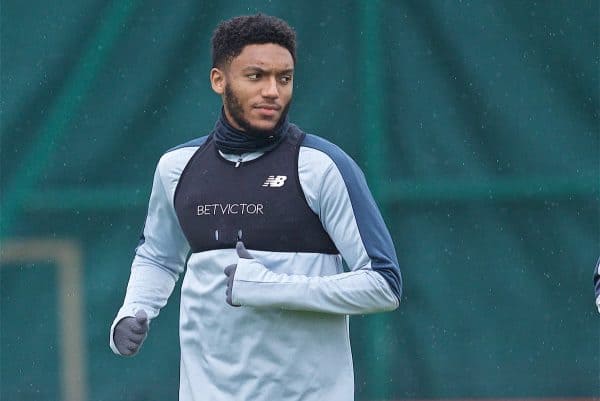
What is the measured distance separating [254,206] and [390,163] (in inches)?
77.7

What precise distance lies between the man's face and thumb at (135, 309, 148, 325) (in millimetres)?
614

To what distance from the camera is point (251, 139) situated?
13.0ft

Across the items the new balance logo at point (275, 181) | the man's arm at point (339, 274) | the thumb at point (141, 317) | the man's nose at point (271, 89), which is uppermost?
the man's nose at point (271, 89)

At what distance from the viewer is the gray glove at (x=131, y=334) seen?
13.2 ft

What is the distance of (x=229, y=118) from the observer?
406 cm

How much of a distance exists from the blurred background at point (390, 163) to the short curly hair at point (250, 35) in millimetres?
1795

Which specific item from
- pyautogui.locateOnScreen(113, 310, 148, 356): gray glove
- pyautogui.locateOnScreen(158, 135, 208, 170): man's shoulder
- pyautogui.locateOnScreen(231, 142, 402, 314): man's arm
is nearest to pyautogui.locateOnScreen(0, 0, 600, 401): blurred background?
pyautogui.locateOnScreen(158, 135, 208, 170): man's shoulder

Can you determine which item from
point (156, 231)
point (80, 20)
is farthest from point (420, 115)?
point (156, 231)

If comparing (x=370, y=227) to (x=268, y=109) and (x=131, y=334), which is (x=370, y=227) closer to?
(x=268, y=109)

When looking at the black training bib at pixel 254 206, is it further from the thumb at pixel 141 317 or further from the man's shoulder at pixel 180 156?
the thumb at pixel 141 317

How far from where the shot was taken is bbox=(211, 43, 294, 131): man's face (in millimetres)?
3953

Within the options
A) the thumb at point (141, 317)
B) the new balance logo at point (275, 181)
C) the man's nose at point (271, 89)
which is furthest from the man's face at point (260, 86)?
the thumb at point (141, 317)

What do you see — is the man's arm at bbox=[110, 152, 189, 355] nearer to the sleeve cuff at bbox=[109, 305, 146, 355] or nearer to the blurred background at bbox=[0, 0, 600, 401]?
the sleeve cuff at bbox=[109, 305, 146, 355]

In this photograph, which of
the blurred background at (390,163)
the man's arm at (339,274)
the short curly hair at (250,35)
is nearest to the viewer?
the man's arm at (339,274)
